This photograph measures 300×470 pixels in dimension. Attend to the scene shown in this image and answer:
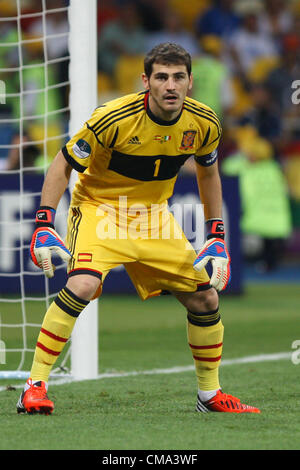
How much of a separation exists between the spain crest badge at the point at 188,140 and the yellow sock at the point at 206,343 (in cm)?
84

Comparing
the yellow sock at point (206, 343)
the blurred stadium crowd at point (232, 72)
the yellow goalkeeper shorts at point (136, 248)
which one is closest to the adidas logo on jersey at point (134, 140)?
the yellow goalkeeper shorts at point (136, 248)

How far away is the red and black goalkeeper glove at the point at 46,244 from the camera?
477 cm

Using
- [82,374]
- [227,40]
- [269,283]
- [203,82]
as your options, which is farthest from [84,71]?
[227,40]

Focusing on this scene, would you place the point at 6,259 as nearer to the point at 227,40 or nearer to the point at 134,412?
the point at 134,412

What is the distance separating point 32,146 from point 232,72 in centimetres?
566

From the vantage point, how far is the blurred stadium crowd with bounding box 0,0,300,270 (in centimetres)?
1417

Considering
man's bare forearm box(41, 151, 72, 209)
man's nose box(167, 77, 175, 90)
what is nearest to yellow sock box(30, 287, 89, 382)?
man's bare forearm box(41, 151, 72, 209)

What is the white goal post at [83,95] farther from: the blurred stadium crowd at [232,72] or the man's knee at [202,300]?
the blurred stadium crowd at [232,72]

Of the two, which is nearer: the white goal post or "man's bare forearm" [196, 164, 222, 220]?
"man's bare forearm" [196, 164, 222, 220]

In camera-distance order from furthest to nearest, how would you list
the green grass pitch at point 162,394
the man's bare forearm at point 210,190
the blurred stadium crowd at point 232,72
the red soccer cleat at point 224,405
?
the blurred stadium crowd at point 232,72 < the man's bare forearm at point 210,190 < the red soccer cleat at point 224,405 < the green grass pitch at point 162,394

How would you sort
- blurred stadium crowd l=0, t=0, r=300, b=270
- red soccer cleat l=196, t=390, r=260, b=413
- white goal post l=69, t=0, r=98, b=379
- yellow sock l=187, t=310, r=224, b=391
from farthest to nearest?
1. blurred stadium crowd l=0, t=0, r=300, b=270
2. white goal post l=69, t=0, r=98, b=379
3. yellow sock l=187, t=310, r=224, b=391
4. red soccer cleat l=196, t=390, r=260, b=413

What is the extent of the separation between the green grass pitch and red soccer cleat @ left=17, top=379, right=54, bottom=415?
5 cm

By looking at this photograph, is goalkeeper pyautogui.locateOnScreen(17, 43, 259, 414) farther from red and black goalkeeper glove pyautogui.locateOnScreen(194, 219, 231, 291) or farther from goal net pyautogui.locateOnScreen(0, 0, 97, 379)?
goal net pyautogui.locateOnScreen(0, 0, 97, 379)

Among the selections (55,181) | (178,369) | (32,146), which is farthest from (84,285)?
(32,146)
